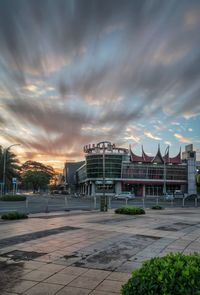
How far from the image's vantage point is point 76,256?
9.20 m

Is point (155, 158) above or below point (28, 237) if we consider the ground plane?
above

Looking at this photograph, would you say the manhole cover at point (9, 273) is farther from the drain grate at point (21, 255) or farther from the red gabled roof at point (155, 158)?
the red gabled roof at point (155, 158)

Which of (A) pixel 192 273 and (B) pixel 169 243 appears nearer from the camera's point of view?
(A) pixel 192 273

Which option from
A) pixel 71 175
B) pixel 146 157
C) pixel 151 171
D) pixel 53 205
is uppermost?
pixel 146 157

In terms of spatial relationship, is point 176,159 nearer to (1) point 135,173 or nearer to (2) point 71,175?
(1) point 135,173

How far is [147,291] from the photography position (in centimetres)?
408

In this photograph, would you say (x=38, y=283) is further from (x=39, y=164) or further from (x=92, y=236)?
(x=39, y=164)

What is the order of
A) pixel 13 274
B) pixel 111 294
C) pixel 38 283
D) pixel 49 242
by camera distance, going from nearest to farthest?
1. pixel 111 294
2. pixel 38 283
3. pixel 13 274
4. pixel 49 242

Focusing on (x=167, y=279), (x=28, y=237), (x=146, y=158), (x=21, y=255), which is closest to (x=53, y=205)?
(x=28, y=237)

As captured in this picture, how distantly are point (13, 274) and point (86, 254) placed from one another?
2689 millimetres

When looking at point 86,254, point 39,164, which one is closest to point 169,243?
point 86,254

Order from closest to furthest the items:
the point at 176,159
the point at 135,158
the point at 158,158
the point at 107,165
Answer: the point at 107,165 → the point at 135,158 → the point at 158,158 → the point at 176,159

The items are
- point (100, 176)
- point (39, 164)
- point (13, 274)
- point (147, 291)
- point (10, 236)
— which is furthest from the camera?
point (39, 164)

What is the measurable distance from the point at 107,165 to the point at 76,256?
103582mm
